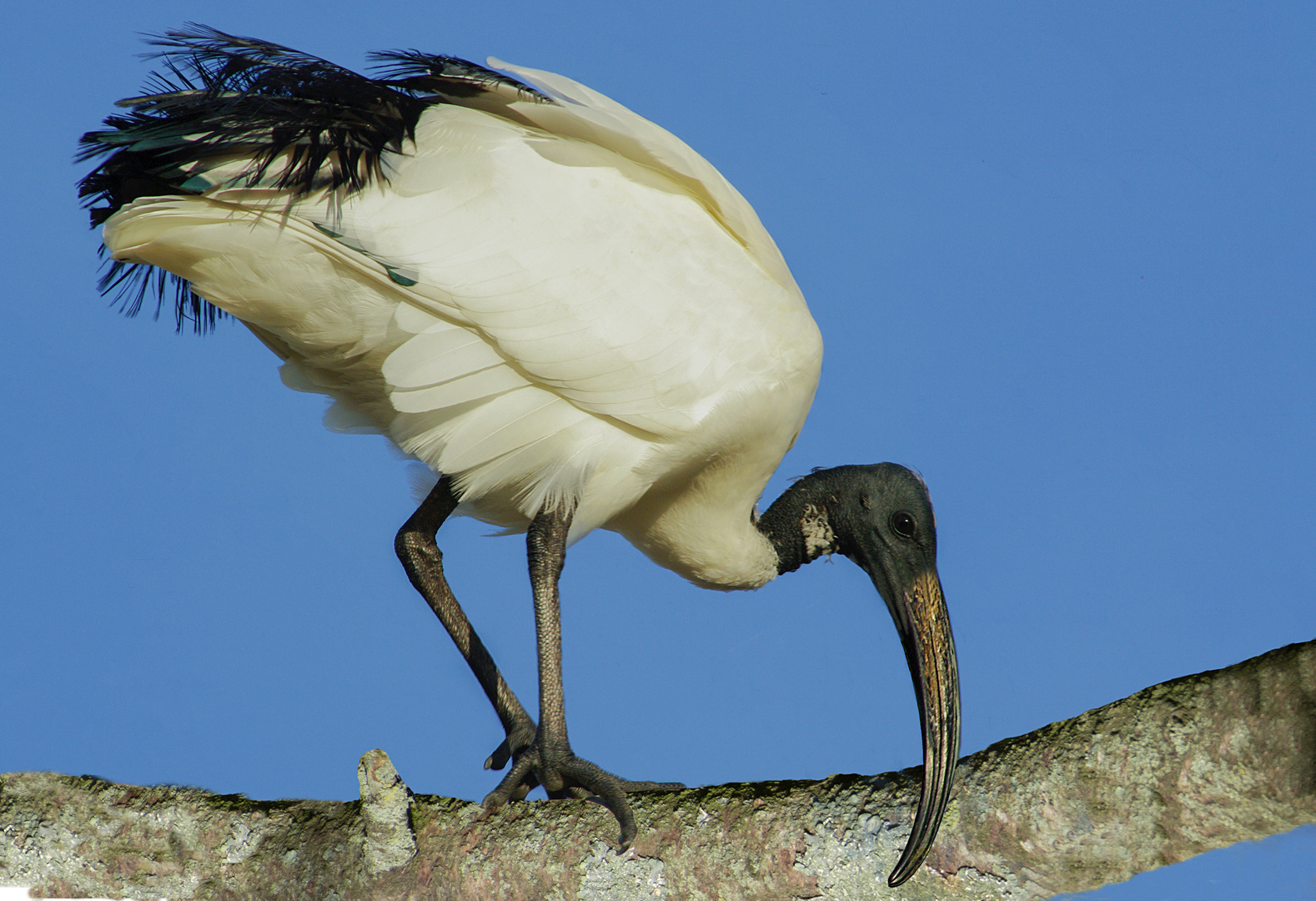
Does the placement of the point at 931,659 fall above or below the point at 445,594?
below

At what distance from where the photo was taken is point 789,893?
242 cm

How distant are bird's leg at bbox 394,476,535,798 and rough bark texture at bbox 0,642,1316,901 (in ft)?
2.38

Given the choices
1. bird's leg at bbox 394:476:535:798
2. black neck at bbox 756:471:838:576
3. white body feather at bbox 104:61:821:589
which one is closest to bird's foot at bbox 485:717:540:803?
bird's leg at bbox 394:476:535:798

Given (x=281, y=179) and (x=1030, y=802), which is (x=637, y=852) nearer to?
(x=1030, y=802)

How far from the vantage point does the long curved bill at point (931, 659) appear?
2.93 metres

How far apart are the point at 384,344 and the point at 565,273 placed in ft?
1.59

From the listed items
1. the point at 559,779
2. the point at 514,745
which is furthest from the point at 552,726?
the point at 514,745

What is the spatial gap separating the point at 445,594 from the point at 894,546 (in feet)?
4.32

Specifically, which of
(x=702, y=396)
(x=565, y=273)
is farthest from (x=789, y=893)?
(x=565, y=273)

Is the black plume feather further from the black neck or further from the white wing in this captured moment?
the black neck

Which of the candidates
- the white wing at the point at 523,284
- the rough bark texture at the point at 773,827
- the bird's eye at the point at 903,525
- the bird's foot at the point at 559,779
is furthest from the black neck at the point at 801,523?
the rough bark texture at the point at 773,827

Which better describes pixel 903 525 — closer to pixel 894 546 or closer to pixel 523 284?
pixel 894 546

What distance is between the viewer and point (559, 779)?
2961 mm

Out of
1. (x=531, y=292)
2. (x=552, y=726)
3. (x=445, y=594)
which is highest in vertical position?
(x=531, y=292)
